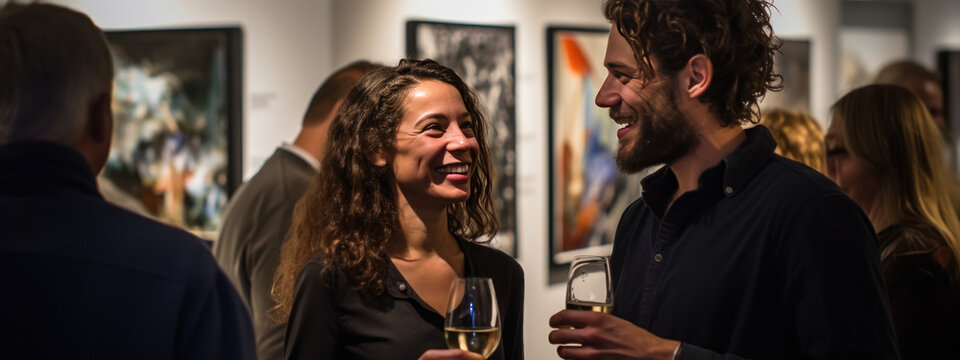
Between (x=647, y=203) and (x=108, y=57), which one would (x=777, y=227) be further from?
(x=108, y=57)

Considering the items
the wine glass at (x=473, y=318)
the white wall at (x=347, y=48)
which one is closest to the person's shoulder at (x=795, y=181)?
the wine glass at (x=473, y=318)

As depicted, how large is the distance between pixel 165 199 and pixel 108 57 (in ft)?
12.7

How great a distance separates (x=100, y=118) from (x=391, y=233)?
3.96 ft

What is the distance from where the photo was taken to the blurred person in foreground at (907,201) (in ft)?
10.1

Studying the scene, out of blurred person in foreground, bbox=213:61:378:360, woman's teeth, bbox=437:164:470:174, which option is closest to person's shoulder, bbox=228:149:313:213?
blurred person in foreground, bbox=213:61:378:360

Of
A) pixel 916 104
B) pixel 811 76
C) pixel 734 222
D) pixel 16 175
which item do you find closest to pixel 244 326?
pixel 16 175

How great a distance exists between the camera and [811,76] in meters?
8.48

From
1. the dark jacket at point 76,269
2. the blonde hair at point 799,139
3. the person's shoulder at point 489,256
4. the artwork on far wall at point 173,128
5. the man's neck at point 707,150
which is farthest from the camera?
the artwork on far wall at point 173,128

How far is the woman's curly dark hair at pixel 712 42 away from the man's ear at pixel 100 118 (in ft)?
4.08

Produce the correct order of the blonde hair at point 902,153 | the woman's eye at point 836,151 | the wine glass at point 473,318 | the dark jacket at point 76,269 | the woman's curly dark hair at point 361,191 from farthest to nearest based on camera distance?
1. the woman's eye at point 836,151
2. the blonde hair at point 902,153
3. the woman's curly dark hair at point 361,191
4. the wine glass at point 473,318
5. the dark jacket at point 76,269

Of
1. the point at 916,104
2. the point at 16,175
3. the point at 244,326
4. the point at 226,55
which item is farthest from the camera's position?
the point at 226,55

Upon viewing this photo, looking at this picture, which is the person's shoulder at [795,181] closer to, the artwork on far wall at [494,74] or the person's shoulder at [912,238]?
the person's shoulder at [912,238]

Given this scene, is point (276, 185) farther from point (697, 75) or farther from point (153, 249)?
point (153, 249)

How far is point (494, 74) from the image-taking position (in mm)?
5730
